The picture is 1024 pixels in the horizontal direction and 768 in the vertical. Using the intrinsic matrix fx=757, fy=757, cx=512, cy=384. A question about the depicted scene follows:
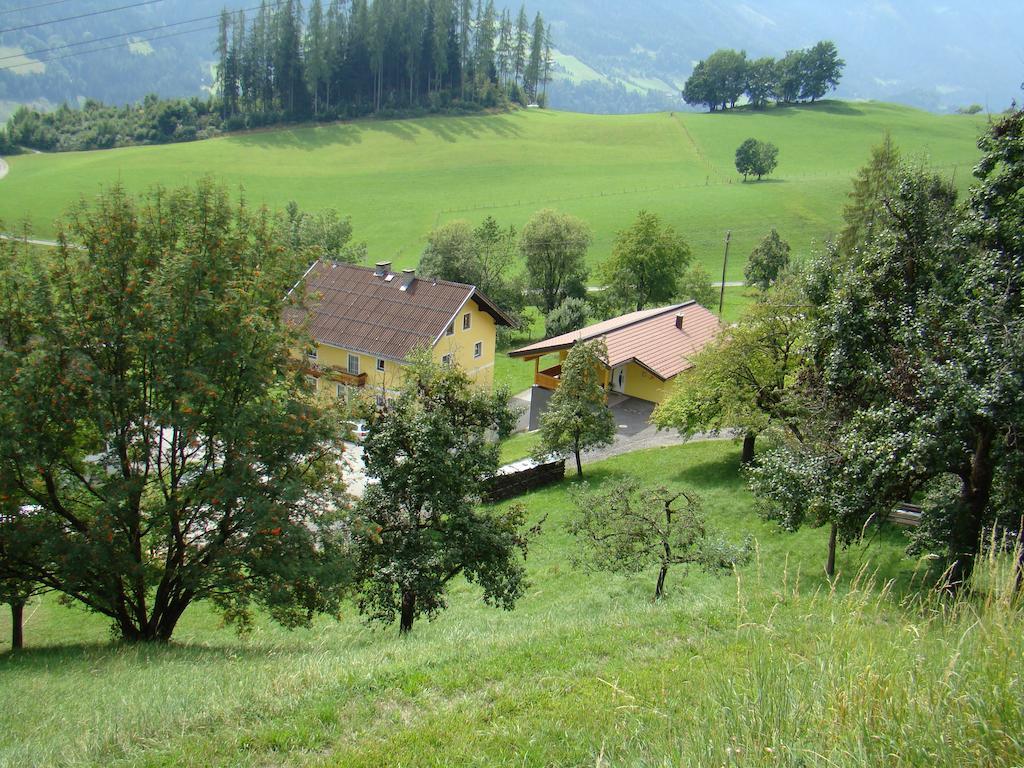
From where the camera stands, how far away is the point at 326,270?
164 feet

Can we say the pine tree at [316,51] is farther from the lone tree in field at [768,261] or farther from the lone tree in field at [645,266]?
the lone tree in field at [768,261]

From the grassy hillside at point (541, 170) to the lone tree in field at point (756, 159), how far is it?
249 centimetres

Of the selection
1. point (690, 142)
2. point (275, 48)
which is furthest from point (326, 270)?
point (275, 48)

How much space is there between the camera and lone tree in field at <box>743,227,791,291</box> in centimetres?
6681

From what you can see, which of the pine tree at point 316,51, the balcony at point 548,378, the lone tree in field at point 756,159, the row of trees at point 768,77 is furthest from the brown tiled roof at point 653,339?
the row of trees at point 768,77

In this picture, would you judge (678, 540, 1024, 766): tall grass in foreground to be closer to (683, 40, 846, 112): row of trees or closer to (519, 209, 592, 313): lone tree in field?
(519, 209, 592, 313): lone tree in field

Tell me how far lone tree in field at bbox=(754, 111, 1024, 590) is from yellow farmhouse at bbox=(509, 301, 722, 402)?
25.0 metres

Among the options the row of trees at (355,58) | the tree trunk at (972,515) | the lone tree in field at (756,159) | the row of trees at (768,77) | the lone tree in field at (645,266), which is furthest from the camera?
the row of trees at (768,77)

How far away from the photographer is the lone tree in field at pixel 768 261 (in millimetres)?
66812

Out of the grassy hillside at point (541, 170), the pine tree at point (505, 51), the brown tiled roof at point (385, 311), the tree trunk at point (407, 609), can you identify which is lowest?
the tree trunk at point (407, 609)

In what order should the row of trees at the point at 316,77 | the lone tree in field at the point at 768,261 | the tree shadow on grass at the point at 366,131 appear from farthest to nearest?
the row of trees at the point at 316,77
the tree shadow on grass at the point at 366,131
the lone tree in field at the point at 768,261

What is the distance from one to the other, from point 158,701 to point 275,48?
502 feet

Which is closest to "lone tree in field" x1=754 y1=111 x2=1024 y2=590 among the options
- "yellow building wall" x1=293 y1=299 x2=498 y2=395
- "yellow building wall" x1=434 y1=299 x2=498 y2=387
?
"yellow building wall" x1=293 y1=299 x2=498 y2=395

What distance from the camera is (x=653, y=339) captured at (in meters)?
45.3
